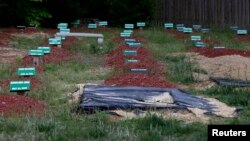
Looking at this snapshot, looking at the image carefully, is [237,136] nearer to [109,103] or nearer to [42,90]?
[109,103]

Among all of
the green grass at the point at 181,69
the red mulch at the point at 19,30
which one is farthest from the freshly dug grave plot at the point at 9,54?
the green grass at the point at 181,69

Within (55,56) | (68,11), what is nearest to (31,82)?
(55,56)

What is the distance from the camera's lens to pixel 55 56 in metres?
13.8

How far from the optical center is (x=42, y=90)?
31.7ft

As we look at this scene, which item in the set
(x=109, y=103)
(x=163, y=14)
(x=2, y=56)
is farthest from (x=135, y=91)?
(x=163, y=14)

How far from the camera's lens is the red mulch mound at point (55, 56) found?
516 inches

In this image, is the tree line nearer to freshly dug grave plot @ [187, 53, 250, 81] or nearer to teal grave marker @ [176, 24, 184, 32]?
teal grave marker @ [176, 24, 184, 32]

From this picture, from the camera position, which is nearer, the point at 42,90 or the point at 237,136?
the point at 237,136

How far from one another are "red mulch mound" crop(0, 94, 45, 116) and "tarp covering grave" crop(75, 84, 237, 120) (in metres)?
0.61

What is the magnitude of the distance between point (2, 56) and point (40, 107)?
6.43 m

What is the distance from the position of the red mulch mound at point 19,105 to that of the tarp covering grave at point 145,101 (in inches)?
24.1

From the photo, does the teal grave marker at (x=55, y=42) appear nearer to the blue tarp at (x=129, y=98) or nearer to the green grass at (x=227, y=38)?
the green grass at (x=227, y=38)

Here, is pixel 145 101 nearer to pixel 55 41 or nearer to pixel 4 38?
pixel 55 41

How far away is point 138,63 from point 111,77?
142 centimetres
